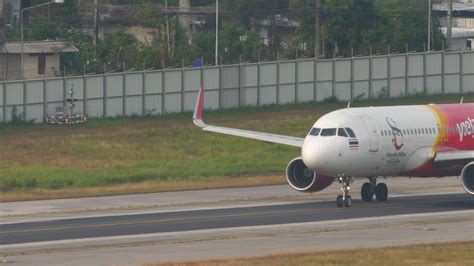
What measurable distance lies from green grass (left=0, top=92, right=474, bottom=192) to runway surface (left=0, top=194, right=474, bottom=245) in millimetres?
15136

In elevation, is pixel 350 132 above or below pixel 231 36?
below

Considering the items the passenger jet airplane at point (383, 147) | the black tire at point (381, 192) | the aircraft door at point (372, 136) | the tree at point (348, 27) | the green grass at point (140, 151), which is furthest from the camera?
the tree at point (348, 27)

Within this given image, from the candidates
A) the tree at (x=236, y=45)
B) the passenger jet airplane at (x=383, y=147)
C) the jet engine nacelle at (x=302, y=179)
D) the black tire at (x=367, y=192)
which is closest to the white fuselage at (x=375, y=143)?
the passenger jet airplane at (x=383, y=147)

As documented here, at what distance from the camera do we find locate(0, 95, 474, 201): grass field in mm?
70188

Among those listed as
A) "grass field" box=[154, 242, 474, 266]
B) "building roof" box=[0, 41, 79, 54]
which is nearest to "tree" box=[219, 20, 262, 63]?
"building roof" box=[0, 41, 79, 54]

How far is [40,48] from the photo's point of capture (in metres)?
115

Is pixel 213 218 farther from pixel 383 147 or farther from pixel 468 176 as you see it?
pixel 468 176

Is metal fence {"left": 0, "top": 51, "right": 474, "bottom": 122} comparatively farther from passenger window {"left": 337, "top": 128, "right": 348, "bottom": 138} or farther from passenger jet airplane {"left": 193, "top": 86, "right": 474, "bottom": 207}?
passenger window {"left": 337, "top": 128, "right": 348, "bottom": 138}

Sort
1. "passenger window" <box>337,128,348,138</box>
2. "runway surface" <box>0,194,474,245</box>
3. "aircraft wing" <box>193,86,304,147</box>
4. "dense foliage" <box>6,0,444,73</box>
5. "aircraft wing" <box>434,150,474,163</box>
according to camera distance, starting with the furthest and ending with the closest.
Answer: "dense foliage" <box>6,0,444,73</box>, "aircraft wing" <box>193,86,304,147</box>, "aircraft wing" <box>434,150,474,163</box>, "passenger window" <box>337,128,348,138</box>, "runway surface" <box>0,194,474,245</box>

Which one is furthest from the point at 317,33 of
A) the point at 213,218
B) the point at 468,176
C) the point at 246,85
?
the point at 213,218

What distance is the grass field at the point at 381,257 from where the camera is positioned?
130ft

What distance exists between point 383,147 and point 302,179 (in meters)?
4.45

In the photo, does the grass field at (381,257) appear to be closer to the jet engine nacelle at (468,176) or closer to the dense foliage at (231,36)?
the jet engine nacelle at (468,176)

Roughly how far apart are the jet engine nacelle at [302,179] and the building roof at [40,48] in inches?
2319
